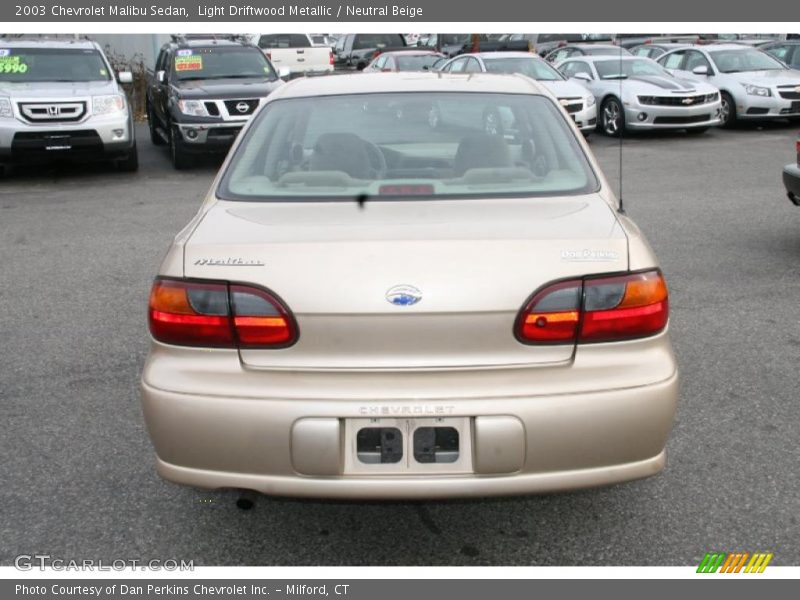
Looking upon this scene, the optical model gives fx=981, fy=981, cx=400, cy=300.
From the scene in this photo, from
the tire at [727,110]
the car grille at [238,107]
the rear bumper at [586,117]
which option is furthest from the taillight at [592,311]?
the tire at [727,110]

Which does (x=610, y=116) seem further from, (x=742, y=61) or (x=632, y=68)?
(x=742, y=61)

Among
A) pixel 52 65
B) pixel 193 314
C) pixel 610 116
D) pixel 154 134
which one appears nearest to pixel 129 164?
pixel 52 65

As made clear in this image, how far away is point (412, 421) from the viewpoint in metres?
2.82

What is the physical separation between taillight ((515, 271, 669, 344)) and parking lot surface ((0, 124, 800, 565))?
0.55 m

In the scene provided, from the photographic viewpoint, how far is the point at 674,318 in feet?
19.5

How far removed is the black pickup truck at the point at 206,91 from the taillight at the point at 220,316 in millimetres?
10219

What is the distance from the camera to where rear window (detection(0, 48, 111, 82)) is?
1281 centimetres

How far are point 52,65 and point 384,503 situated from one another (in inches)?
461

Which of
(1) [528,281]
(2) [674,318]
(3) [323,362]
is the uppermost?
(1) [528,281]

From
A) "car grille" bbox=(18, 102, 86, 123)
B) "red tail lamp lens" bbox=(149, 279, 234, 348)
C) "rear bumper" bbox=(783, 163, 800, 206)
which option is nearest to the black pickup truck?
"car grille" bbox=(18, 102, 86, 123)

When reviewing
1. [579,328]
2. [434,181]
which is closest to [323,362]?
[579,328]

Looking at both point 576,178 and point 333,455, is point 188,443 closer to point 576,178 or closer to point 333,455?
point 333,455

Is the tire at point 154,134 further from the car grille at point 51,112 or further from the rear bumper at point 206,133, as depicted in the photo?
the car grille at point 51,112

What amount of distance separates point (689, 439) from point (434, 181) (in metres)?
1.60
